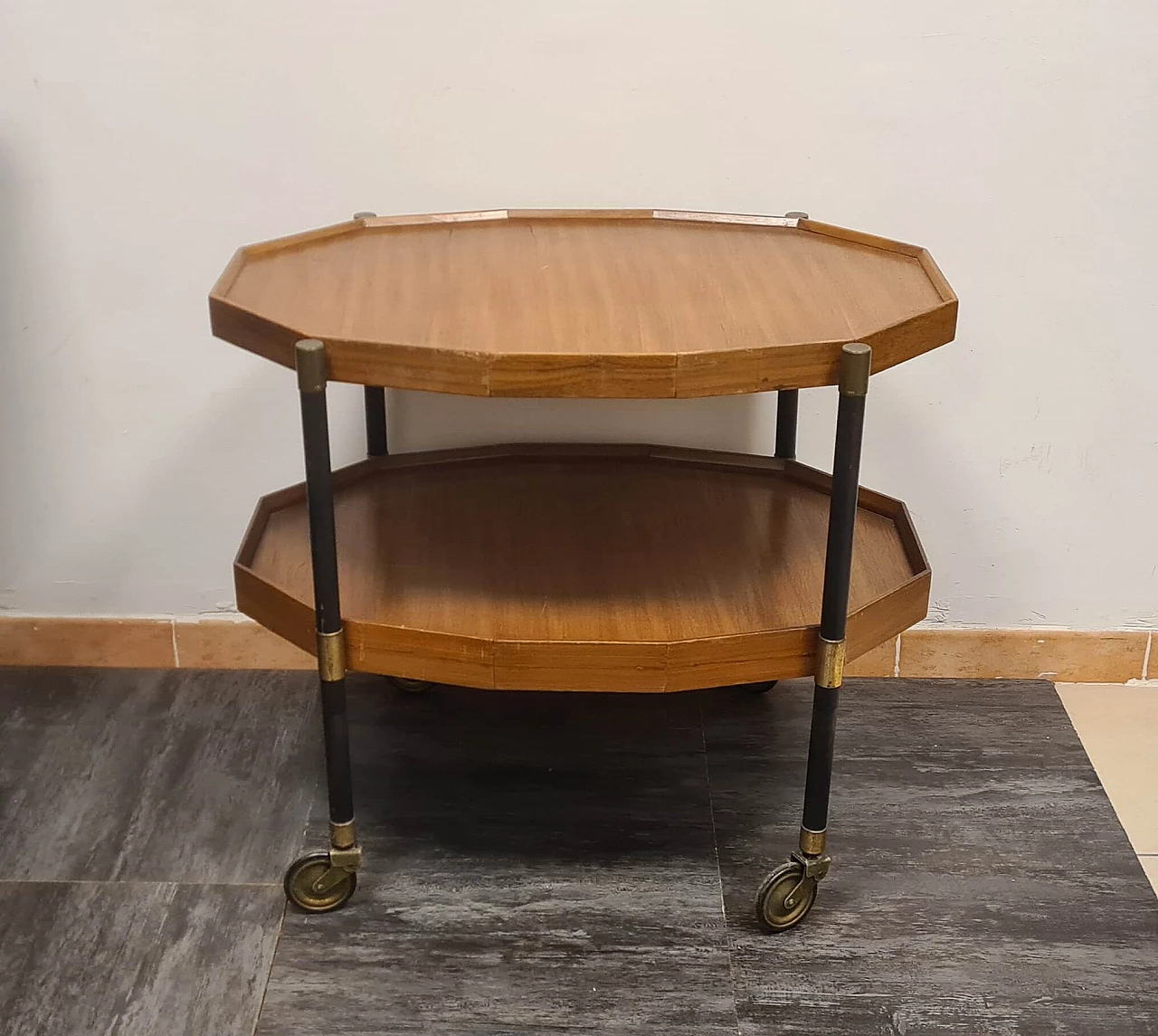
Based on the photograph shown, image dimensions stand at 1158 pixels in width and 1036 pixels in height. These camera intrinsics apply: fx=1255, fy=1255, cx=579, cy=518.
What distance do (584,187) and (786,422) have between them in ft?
1.34

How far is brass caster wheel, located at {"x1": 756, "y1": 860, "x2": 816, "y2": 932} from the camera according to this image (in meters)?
1.38

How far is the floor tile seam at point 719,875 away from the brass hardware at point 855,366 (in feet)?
2.06

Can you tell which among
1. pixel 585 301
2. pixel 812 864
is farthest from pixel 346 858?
pixel 585 301

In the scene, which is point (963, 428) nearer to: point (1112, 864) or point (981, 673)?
point (981, 673)

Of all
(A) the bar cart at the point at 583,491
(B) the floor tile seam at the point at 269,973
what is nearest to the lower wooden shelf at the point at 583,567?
(A) the bar cart at the point at 583,491

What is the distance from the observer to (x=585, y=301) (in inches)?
50.4

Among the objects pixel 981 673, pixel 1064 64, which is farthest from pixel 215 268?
pixel 981 673

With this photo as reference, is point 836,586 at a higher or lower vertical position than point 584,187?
lower

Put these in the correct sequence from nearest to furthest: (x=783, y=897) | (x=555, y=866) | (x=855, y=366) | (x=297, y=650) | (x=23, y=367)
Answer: (x=855, y=366) → (x=783, y=897) → (x=555, y=866) → (x=23, y=367) → (x=297, y=650)

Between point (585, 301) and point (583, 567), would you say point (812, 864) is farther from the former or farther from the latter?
point (585, 301)

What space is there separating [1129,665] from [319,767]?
120 cm

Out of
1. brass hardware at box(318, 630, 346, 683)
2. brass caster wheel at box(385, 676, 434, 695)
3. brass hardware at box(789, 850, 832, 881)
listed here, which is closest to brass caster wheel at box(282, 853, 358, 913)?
brass hardware at box(318, 630, 346, 683)

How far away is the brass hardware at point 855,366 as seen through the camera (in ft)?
3.77

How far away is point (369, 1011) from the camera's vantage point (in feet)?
4.25
